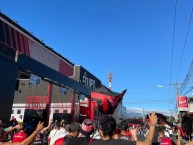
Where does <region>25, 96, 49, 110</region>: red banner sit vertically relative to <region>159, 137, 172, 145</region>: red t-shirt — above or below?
above

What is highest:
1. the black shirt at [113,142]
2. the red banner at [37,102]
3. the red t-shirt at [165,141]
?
the red banner at [37,102]

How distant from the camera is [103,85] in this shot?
56188 mm

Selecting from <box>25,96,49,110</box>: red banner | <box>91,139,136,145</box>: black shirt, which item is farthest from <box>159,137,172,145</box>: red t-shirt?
<box>25,96,49,110</box>: red banner

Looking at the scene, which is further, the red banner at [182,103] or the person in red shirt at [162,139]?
the red banner at [182,103]

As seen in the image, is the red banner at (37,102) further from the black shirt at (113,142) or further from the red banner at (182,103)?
the black shirt at (113,142)

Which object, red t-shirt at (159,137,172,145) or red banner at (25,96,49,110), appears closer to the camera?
red t-shirt at (159,137,172,145)

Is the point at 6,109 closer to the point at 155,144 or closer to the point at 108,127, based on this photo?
the point at 155,144

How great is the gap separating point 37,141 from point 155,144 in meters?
8.26

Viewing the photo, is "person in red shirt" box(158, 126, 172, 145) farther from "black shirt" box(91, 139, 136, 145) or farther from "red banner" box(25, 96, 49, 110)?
"red banner" box(25, 96, 49, 110)

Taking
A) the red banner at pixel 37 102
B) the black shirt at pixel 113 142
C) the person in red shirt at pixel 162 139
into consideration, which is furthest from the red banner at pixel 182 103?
the black shirt at pixel 113 142

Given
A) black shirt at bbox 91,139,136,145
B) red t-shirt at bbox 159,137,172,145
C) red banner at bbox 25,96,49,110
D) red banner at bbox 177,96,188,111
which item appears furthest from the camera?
red banner at bbox 177,96,188,111

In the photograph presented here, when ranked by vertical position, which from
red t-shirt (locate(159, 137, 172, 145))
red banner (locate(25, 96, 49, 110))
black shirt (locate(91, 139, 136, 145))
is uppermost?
red banner (locate(25, 96, 49, 110))

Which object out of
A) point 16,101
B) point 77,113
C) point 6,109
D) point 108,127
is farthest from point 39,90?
point 108,127

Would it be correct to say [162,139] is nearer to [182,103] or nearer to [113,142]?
[113,142]
